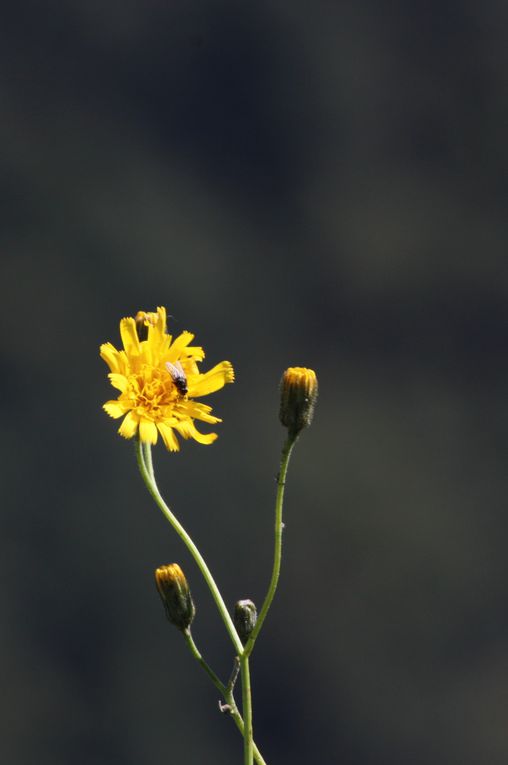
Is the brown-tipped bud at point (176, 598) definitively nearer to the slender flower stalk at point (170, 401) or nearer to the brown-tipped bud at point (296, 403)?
the slender flower stalk at point (170, 401)

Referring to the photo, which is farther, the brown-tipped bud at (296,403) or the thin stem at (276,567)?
the brown-tipped bud at (296,403)

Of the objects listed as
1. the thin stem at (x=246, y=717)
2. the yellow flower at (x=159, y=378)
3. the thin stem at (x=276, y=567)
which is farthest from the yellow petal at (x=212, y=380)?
the thin stem at (x=246, y=717)

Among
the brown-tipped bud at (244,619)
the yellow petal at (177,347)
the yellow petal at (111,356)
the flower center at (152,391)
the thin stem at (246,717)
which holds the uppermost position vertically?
the yellow petal at (177,347)

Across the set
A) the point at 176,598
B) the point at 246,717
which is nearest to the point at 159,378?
the point at 176,598

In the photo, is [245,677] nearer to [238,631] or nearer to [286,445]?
[238,631]

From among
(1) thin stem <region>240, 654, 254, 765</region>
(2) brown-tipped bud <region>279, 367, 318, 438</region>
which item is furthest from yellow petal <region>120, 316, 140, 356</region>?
(1) thin stem <region>240, 654, 254, 765</region>

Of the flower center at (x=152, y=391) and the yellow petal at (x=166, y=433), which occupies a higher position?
the flower center at (x=152, y=391)

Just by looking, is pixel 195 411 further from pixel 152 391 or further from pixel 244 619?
pixel 244 619
